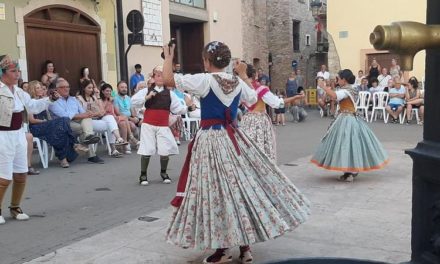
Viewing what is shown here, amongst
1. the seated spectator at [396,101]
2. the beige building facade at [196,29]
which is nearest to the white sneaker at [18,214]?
the beige building facade at [196,29]

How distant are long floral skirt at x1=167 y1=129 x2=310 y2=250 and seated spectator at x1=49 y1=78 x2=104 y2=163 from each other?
5352 millimetres

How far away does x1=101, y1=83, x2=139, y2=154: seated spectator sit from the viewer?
983 cm

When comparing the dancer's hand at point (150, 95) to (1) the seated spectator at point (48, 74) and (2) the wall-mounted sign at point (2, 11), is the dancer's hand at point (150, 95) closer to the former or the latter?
(1) the seated spectator at point (48, 74)

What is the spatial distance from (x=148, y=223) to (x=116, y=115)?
554cm

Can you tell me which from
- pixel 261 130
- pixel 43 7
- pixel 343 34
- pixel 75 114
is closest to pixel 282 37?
pixel 343 34

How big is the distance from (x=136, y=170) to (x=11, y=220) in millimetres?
2927

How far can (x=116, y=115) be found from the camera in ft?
33.4

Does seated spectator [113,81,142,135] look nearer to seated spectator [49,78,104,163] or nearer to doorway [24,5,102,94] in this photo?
seated spectator [49,78,104,163]

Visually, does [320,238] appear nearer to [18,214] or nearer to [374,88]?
[18,214]

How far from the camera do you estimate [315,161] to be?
22.4 ft

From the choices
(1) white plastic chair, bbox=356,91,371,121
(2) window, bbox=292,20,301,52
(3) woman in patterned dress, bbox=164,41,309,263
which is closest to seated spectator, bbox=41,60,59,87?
(3) woman in patterned dress, bbox=164,41,309,263

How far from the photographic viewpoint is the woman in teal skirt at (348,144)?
6.56m

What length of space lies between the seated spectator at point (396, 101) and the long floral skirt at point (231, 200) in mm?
12197

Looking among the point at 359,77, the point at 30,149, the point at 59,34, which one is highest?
the point at 59,34
